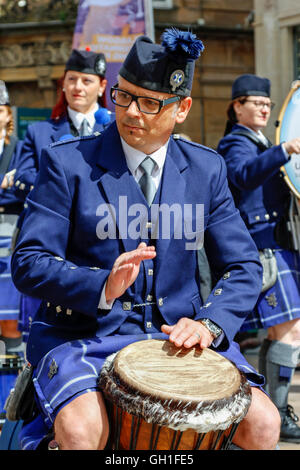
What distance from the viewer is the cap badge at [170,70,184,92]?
2.90 m

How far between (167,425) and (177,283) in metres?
0.71

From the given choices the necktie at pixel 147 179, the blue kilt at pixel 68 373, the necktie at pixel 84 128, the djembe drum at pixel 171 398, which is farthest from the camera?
the necktie at pixel 84 128

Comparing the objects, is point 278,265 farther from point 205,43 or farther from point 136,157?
point 205,43

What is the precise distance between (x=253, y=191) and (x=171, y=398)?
2.80 metres

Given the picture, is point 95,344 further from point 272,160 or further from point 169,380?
point 272,160

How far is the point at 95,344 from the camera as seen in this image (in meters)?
2.75

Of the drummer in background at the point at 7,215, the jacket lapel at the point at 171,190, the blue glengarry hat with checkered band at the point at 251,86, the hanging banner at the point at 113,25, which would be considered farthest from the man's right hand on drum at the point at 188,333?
the hanging banner at the point at 113,25

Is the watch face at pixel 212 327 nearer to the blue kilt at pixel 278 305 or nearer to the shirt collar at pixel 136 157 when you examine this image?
the shirt collar at pixel 136 157

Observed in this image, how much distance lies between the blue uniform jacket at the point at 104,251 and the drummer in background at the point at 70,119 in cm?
222

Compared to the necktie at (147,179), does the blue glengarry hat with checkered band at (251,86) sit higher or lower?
higher

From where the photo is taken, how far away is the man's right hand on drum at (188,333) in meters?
2.63

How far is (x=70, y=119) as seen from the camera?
5.36m

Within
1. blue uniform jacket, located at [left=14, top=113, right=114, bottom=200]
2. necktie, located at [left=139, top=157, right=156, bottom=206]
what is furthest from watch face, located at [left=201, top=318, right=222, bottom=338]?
blue uniform jacket, located at [left=14, top=113, right=114, bottom=200]

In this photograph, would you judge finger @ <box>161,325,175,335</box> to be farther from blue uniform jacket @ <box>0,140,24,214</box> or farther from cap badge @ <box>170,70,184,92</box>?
blue uniform jacket @ <box>0,140,24,214</box>
